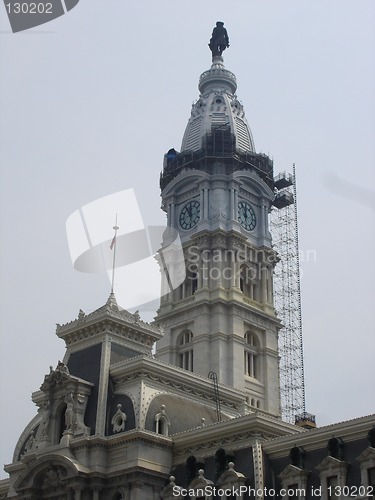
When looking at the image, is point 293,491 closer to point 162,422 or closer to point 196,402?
point 162,422

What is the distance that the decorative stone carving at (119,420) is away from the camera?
6588 cm

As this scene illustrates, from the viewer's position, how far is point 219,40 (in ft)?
422

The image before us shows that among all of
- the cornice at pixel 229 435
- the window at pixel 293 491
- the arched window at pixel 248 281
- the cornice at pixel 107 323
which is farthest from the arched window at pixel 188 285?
the window at pixel 293 491

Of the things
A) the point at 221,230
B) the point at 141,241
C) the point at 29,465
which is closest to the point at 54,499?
the point at 29,465

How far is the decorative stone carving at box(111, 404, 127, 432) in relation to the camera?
6588cm

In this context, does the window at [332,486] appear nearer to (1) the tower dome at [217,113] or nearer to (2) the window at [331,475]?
(2) the window at [331,475]

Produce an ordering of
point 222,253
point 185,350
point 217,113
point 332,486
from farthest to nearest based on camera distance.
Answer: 1. point 217,113
2. point 222,253
3. point 185,350
4. point 332,486

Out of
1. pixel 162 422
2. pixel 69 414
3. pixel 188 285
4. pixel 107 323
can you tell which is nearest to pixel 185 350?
pixel 188 285

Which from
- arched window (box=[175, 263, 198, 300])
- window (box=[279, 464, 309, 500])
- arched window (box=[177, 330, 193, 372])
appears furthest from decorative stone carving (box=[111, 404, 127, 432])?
arched window (box=[175, 263, 198, 300])

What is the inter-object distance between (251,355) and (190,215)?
20088mm

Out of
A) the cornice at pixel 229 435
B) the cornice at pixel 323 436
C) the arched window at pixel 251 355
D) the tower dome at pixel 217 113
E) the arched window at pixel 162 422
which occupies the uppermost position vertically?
the tower dome at pixel 217 113

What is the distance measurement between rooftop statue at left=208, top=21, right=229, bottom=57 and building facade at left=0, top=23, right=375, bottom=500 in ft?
73.8

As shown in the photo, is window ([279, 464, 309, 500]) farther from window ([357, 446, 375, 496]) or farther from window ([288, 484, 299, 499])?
window ([357, 446, 375, 496])

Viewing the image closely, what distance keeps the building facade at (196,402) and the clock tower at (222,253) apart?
0.18 metres
